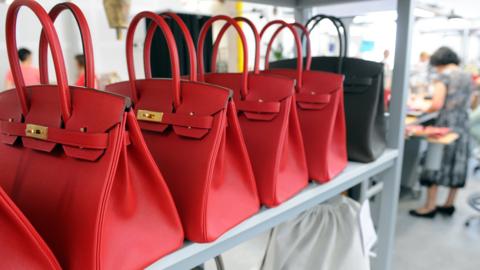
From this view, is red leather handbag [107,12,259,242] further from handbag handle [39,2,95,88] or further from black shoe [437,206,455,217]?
black shoe [437,206,455,217]

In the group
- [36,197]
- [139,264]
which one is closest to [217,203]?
[139,264]

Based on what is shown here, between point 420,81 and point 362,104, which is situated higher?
point 362,104

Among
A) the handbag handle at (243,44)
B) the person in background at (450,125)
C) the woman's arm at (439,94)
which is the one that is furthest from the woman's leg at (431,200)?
the handbag handle at (243,44)

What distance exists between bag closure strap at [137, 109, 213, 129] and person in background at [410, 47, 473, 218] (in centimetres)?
292

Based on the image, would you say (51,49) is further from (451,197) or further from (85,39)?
(451,197)

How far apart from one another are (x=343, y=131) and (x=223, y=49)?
272 centimetres

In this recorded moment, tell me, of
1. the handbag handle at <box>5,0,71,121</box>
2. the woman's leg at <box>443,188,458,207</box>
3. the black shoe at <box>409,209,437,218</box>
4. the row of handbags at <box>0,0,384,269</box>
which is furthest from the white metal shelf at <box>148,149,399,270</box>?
the woman's leg at <box>443,188,458,207</box>

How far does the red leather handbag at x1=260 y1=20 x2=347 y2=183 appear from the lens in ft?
2.52

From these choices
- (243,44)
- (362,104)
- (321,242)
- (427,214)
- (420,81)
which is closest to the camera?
(243,44)

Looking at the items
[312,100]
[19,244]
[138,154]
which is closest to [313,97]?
[312,100]

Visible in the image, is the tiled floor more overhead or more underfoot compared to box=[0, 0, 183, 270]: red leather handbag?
more underfoot

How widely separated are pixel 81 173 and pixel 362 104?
0.69 metres

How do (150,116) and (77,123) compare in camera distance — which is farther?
(150,116)

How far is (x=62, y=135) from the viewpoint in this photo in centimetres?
45
